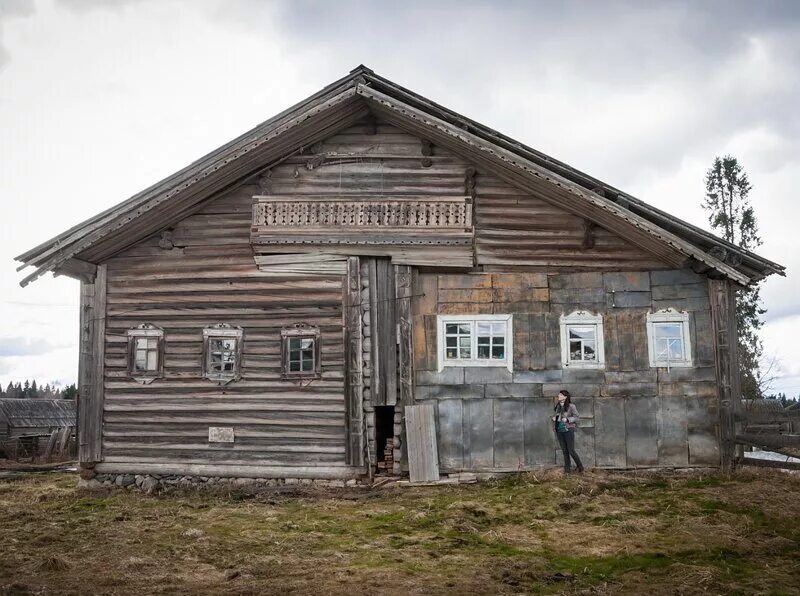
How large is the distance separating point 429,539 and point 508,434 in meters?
4.71

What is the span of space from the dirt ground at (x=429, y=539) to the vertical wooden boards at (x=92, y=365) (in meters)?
1.30

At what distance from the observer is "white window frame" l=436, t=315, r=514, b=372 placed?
1408 cm

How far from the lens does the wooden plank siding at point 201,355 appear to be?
560 inches

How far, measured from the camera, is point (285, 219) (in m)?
14.5

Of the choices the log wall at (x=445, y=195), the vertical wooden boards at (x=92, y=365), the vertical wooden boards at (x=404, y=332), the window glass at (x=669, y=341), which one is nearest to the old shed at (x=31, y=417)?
the vertical wooden boards at (x=92, y=365)

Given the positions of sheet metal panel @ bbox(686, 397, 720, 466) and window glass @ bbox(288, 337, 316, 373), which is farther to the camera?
window glass @ bbox(288, 337, 316, 373)

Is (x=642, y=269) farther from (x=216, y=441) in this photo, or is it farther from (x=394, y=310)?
(x=216, y=441)

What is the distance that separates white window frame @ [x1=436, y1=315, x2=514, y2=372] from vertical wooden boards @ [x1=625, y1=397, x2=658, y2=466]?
250 cm

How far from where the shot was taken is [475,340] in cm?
1417

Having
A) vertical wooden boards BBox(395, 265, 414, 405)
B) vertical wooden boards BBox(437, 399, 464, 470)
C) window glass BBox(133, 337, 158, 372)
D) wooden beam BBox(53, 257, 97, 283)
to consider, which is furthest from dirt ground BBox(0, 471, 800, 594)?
wooden beam BBox(53, 257, 97, 283)

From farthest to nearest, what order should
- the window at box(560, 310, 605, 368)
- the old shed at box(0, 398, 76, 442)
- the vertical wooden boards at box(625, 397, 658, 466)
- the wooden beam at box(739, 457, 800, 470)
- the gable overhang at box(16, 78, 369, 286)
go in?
the old shed at box(0, 398, 76, 442) → the window at box(560, 310, 605, 368) → the gable overhang at box(16, 78, 369, 286) → the vertical wooden boards at box(625, 397, 658, 466) → the wooden beam at box(739, 457, 800, 470)

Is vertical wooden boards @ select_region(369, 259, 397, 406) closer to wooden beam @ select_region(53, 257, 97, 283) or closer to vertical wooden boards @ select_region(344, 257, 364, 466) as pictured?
vertical wooden boards @ select_region(344, 257, 364, 466)

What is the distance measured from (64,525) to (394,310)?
6.93 m

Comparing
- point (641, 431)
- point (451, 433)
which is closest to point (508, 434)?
point (451, 433)
